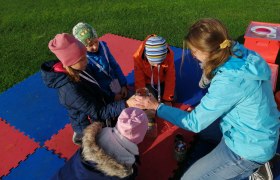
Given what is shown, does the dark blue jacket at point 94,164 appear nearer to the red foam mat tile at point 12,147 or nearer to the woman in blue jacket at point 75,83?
the woman in blue jacket at point 75,83

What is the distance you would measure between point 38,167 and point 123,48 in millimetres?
2848

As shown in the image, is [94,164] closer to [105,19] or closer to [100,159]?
[100,159]

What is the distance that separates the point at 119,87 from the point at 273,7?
15.4 feet

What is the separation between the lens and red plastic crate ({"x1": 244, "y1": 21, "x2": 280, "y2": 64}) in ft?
14.6

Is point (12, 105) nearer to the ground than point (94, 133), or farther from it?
A: nearer to the ground

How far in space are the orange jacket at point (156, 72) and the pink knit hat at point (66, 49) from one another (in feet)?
3.93

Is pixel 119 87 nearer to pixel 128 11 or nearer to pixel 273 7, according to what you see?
pixel 128 11

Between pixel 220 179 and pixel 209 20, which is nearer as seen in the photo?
pixel 209 20

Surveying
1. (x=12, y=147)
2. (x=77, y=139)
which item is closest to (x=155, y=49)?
(x=77, y=139)

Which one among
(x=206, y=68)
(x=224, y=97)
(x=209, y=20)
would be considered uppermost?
(x=209, y=20)

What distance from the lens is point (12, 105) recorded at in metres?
4.43

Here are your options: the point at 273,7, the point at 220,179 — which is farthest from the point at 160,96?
the point at 273,7

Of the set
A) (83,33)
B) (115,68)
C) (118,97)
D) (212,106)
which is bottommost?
(118,97)

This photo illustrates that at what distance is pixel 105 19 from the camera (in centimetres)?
689
